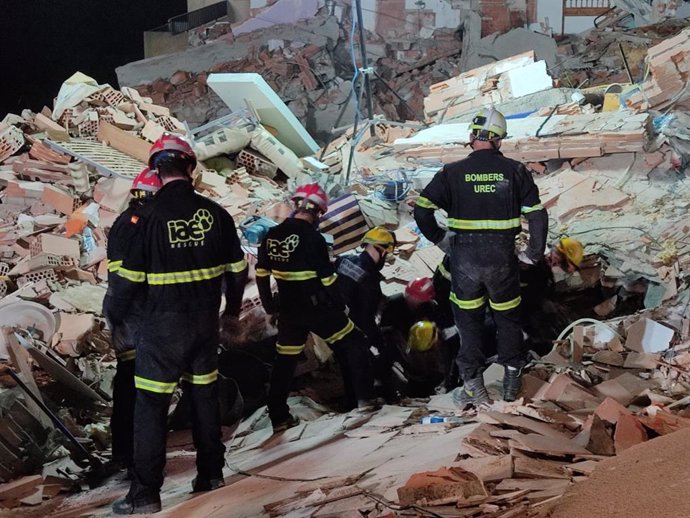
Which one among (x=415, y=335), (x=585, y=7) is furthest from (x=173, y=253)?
(x=585, y=7)

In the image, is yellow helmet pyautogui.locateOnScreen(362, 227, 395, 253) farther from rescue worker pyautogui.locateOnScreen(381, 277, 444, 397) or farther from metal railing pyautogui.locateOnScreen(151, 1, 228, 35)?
metal railing pyautogui.locateOnScreen(151, 1, 228, 35)

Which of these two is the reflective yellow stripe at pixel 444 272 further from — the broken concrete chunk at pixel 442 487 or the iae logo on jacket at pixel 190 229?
the broken concrete chunk at pixel 442 487

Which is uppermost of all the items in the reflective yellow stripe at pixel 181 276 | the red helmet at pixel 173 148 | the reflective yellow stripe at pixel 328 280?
the red helmet at pixel 173 148

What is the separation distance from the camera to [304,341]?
5520mm

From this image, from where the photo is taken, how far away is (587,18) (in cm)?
1647

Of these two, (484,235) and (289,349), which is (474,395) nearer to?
(484,235)

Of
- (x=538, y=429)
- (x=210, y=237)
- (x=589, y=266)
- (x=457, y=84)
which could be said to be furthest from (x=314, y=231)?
(x=457, y=84)

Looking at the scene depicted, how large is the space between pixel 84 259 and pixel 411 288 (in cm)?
407

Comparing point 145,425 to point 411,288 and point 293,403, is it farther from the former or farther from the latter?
point 411,288

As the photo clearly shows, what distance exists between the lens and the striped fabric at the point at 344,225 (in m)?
8.74

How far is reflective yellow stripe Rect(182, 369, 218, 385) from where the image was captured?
13.7ft

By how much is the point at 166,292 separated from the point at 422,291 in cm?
305

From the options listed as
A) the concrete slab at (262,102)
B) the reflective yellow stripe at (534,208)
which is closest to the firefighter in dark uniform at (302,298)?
the reflective yellow stripe at (534,208)

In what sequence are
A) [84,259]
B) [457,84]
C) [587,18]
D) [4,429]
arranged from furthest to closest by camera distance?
[587,18], [457,84], [84,259], [4,429]
